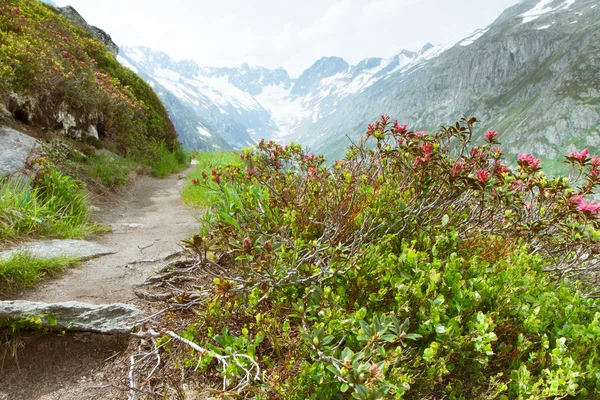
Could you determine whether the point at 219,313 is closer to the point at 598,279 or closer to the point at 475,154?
the point at 475,154

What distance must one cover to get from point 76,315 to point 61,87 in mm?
8129

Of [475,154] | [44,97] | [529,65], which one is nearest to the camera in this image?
[475,154]

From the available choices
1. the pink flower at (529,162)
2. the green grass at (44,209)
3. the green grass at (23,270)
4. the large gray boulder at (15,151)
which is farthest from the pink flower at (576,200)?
the large gray boulder at (15,151)

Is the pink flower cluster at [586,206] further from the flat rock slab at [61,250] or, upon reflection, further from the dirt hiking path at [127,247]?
the flat rock slab at [61,250]

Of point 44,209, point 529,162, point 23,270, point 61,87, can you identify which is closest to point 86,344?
point 23,270

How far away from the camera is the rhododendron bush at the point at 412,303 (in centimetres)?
174

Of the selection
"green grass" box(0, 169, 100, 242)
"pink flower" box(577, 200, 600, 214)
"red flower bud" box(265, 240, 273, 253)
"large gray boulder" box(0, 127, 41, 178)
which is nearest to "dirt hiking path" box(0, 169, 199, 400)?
"green grass" box(0, 169, 100, 242)

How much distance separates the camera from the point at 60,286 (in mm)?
3137

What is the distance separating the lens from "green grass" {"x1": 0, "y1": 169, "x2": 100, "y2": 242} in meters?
4.00

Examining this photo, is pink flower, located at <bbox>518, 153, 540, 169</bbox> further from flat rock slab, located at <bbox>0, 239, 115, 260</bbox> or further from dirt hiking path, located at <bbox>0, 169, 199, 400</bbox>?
flat rock slab, located at <bbox>0, 239, 115, 260</bbox>

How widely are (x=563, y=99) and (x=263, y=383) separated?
17378 cm

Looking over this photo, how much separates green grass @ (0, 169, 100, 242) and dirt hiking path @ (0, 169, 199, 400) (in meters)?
0.54

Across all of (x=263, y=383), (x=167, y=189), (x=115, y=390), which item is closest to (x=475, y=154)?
(x=263, y=383)

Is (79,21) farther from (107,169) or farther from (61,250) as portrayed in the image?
(61,250)
